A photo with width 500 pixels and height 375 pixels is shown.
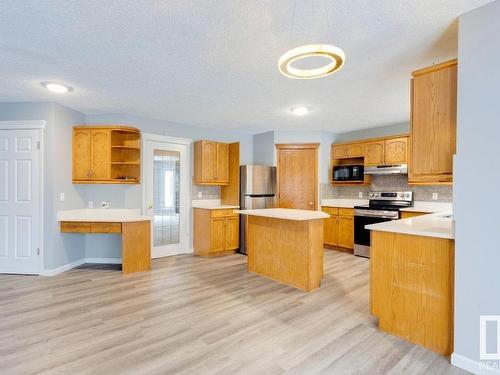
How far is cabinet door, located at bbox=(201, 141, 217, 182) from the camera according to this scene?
512 cm

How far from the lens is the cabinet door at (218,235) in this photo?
16.2 ft

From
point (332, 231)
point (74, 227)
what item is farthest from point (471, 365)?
point (74, 227)

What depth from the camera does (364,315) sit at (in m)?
2.71

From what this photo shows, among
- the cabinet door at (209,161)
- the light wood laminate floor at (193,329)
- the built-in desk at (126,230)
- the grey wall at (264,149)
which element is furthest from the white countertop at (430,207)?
the built-in desk at (126,230)

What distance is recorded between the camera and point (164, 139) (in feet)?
16.2

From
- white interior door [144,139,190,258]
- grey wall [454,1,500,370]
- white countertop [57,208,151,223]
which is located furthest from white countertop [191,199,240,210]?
grey wall [454,1,500,370]

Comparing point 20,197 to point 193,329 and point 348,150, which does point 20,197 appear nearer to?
point 193,329

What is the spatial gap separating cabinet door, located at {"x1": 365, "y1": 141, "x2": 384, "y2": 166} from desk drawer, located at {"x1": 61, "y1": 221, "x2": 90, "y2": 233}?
5090mm

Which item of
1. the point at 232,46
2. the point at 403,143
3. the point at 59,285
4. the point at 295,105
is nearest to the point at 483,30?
the point at 232,46

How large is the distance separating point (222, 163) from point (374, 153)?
9.88ft

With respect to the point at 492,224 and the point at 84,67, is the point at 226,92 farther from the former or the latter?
the point at 492,224

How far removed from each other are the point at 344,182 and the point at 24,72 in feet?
17.6

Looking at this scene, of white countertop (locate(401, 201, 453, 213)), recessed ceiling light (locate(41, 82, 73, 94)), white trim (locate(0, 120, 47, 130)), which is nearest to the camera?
recessed ceiling light (locate(41, 82, 73, 94))

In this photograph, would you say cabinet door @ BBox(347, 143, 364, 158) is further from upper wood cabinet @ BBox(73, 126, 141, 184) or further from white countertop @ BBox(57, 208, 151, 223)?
upper wood cabinet @ BBox(73, 126, 141, 184)
